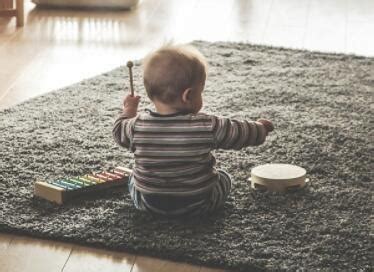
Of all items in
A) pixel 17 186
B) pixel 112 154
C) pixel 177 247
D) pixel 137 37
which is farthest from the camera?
pixel 137 37

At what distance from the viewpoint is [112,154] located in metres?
2.20

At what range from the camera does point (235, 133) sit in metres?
1.84

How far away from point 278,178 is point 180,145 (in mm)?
267

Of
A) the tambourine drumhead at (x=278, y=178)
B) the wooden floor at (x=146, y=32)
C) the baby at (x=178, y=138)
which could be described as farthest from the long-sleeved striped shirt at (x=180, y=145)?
the wooden floor at (x=146, y=32)

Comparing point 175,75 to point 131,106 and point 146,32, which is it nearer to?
point 131,106

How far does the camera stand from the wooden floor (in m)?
2.92

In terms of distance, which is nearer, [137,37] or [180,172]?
[180,172]

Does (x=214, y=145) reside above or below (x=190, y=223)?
above

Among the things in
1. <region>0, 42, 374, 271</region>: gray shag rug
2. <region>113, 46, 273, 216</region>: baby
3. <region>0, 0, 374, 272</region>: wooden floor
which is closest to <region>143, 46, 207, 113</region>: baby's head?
<region>113, 46, 273, 216</region>: baby

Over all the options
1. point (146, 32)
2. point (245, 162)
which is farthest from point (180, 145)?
point (146, 32)

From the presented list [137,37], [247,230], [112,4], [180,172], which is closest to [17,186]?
[180,172]

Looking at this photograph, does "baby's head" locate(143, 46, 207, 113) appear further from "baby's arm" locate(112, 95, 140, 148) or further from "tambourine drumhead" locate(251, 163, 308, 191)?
"tambourine drumhead" locate(251, 163, 308, 191)

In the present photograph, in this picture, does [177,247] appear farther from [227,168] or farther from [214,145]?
[227,168]

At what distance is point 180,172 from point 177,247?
177 millimetres
